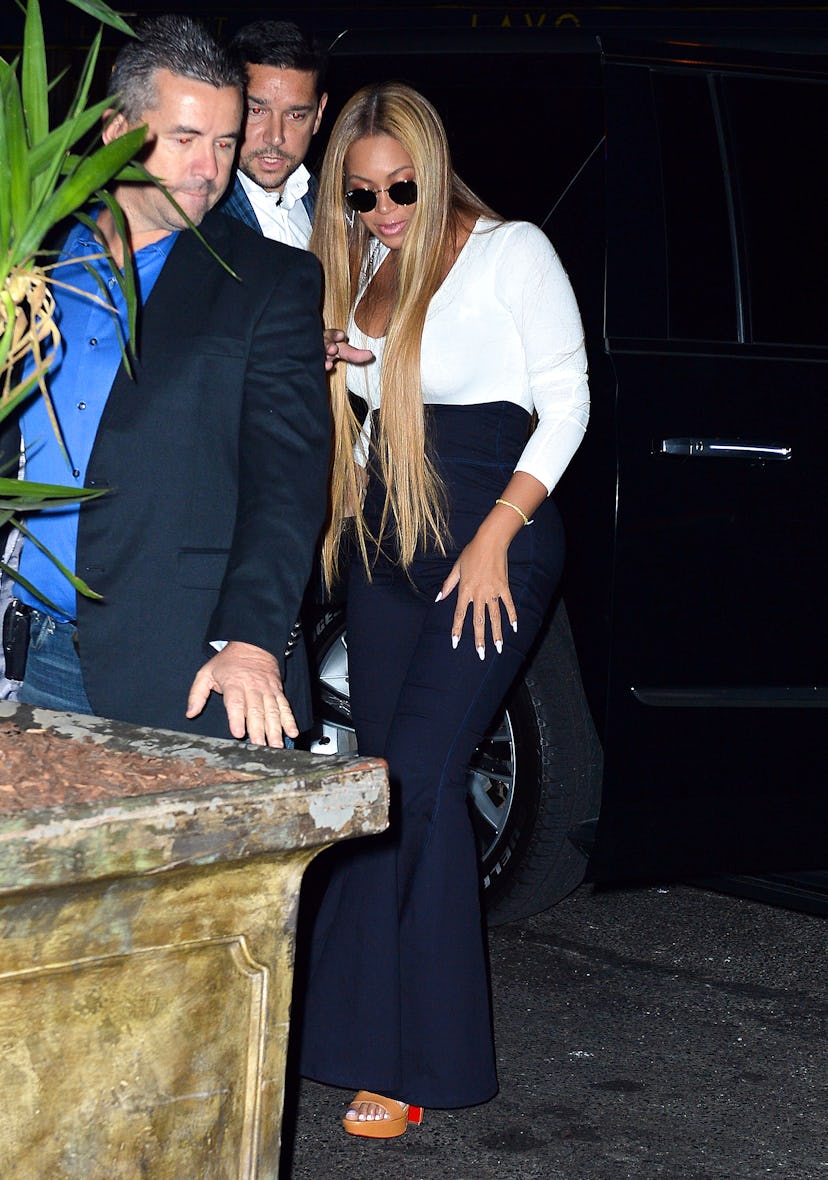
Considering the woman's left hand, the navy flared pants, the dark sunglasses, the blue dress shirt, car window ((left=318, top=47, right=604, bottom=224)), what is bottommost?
the navy flared pants

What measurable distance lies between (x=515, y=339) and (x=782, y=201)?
2.92 feet

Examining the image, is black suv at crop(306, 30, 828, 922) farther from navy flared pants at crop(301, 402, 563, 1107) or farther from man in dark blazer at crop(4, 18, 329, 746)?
man in dark blazer at crop(4, 18, 329, 746)

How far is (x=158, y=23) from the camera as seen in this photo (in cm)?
235

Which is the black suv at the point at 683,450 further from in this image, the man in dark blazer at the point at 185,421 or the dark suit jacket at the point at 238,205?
the man in dark blazer at the point at 185,421

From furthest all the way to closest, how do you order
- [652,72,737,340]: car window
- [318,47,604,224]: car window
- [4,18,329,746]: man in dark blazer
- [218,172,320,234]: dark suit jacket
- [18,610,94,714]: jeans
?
1. [318,47,604,224]: car window
2. [652,72,737,340]: car window
3. [218,172,320,234]: dark suit jacket
4. [18,610,94,714]: jeans
5. [4,18,329,746]: man in dark blazer

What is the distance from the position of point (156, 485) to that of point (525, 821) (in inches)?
65.4

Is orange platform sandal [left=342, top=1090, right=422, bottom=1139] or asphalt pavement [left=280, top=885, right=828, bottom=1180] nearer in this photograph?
asphalt pavement [left=280, top=885, right=828, bottom=1180]

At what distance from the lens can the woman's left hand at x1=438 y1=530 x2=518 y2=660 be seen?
9.56 feet

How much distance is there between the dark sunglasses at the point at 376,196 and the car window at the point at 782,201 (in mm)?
873

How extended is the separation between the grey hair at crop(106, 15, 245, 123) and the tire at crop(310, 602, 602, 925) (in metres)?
1.63

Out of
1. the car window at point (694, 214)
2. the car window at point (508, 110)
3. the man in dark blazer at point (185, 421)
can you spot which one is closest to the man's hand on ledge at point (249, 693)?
the man in dark blazer at point (185, 421)

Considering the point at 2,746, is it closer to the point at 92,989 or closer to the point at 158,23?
the point at 92,989

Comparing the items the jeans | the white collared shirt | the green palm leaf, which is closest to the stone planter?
the green palm leaf

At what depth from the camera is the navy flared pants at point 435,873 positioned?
2.93 metres
